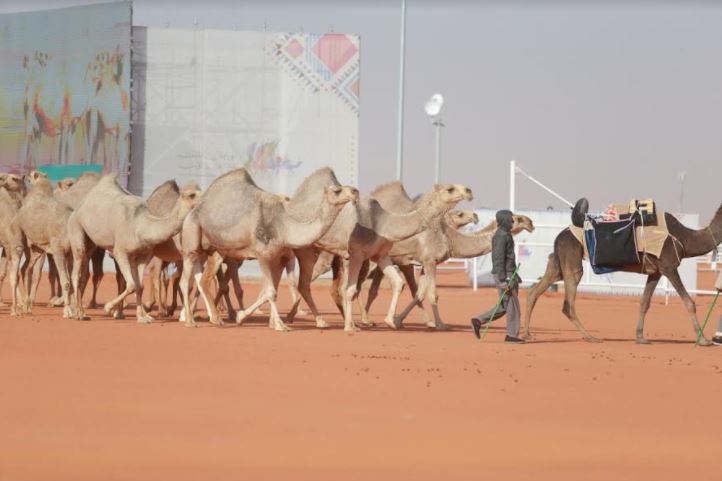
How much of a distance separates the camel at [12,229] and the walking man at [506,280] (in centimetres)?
746

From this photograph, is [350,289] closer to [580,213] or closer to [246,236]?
[246,236]

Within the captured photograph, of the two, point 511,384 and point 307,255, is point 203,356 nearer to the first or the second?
point 511,384

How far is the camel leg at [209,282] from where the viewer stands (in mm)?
18812

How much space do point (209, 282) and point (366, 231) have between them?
2.35 meters

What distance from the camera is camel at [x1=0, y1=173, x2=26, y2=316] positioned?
67.0 ft

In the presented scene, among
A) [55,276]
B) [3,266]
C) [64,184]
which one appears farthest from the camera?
[55,276]

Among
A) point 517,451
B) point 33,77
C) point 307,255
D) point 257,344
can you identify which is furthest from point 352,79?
point 517,451

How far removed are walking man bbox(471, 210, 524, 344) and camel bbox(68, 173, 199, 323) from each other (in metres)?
4.61

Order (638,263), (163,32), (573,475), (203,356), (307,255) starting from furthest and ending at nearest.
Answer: (163,32) < (307,255) < (638,263) < (203,356) < (573,475)

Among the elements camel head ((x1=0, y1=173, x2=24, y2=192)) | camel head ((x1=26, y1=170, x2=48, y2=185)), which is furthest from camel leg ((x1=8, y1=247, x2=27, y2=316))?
camel head ((x1=0, y1=173, x2=24, y2=192))

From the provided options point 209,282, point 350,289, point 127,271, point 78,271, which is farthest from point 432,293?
point 78,271

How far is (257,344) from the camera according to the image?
15148mm

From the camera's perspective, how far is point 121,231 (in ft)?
63.0

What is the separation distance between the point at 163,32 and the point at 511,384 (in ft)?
94.0
